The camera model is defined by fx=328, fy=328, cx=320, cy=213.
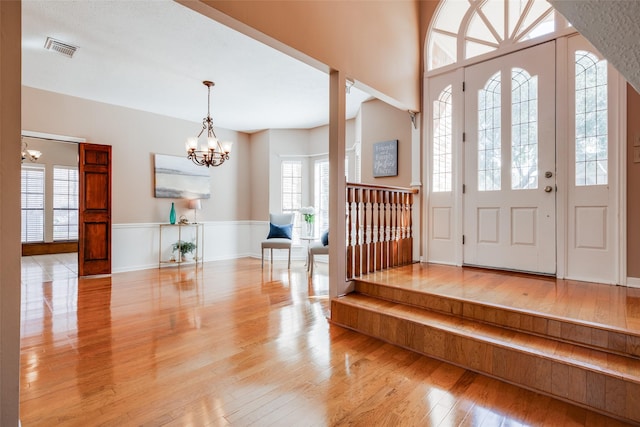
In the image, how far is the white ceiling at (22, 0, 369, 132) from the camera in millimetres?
2957

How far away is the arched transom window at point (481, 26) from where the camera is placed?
3.44m

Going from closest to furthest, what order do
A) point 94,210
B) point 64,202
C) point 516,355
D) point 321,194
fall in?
point 516,355 → point 94,210 → point 321,194 → point 64,202

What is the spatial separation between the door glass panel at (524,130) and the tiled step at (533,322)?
5.66 ft

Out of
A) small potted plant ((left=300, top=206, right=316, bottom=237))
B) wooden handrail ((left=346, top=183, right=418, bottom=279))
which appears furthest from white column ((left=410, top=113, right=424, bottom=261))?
small potted plant ((left=300, top=206, right=316, bottom=237))

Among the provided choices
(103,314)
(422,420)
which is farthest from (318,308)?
(103,314)

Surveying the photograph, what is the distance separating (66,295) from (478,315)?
4518 millimetres

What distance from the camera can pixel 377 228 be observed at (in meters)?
3.63

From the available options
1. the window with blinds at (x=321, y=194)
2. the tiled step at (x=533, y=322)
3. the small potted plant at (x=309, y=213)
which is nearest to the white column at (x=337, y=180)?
the tiled step at (x=533, y=322)

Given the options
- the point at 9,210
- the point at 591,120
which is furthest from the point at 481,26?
the point at 9,210

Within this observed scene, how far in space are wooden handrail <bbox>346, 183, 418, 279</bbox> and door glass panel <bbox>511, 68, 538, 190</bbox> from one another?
1155 millimetres

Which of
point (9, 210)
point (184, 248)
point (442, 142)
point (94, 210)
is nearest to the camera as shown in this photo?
point (9, 210)

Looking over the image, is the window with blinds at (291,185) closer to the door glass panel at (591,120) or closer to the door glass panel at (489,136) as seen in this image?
the door glass panel at (489,136)

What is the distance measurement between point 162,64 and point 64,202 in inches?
265

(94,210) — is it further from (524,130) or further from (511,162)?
(524,130)
